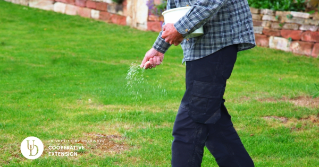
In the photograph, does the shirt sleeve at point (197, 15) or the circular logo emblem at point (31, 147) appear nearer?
the shirt sleeve at point (197, 15)

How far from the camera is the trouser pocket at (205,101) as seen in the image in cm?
226

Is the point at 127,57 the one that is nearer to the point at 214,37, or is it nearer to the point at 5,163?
the point at 5,163

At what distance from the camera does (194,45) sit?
7.77ft

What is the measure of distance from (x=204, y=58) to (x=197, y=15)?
0.87ft

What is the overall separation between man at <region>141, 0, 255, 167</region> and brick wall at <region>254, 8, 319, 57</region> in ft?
22.1

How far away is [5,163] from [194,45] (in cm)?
203

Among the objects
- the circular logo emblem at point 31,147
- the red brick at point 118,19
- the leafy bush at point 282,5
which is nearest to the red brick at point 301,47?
the leafy bush at point 282,5

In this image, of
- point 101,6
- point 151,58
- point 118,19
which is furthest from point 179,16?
point 101,6

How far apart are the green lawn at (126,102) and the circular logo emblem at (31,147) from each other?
0.06 meters

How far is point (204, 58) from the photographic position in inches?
91.0

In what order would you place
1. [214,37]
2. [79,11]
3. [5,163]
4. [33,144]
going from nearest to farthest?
1. [214,37]
2. [5,163]
3. [33,144]
4. [79,11]

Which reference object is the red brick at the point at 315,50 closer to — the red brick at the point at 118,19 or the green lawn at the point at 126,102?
the green lawn at the point at 126,102

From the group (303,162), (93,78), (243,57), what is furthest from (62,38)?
(303,162)

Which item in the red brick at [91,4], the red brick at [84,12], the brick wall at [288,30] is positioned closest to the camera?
the brick wall at [288,30]
